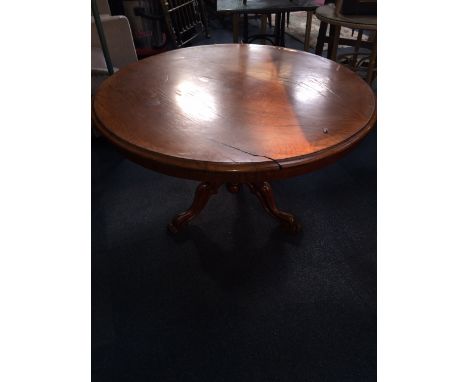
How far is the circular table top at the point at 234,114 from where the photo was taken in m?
0.79

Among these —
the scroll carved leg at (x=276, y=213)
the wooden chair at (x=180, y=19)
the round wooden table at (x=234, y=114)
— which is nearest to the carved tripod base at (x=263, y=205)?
the scroll carved leg at (x=276, y=213)

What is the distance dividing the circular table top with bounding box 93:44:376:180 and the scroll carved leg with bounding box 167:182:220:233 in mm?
486

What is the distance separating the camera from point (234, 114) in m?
0.96

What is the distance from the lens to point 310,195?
1748mm

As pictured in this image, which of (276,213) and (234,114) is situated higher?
(234,114)

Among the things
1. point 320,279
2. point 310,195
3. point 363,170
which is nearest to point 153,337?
point 320,279

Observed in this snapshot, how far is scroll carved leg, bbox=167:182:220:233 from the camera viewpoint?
4.73 feet

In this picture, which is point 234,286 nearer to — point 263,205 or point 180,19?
point 263,205

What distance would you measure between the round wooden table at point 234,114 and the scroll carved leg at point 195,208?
0.44 meters

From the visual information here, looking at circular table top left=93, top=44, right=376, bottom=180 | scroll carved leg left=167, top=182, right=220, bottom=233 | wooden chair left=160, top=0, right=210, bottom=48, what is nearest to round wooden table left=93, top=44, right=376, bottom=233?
circular table top left=93, top=44, right=376, bottom=180

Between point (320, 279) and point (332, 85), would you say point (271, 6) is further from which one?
point (320, 279)

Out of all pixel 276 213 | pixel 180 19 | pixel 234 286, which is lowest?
pixel 234 286

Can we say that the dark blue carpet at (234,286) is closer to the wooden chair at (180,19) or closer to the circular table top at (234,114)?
the circular table top at (234,114)

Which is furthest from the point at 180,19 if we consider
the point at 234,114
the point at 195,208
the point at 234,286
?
the point at 234,286
